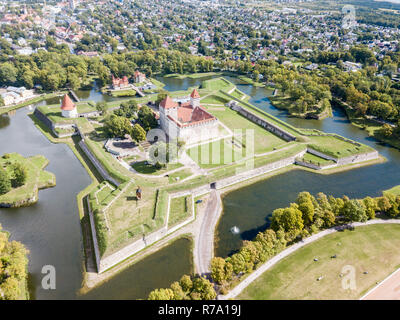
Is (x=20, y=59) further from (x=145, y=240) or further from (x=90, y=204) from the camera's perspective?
(x=145, y=240)

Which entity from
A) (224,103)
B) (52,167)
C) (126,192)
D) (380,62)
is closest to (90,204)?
(126,192)

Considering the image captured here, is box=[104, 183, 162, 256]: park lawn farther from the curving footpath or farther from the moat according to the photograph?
the curving footpath

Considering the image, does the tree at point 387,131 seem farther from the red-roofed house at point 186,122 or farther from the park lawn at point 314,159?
the red-roofed house at point 186,122

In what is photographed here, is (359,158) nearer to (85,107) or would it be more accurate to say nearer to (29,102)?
(85,107)

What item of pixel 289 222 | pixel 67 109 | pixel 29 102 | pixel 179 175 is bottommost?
pixel 289 222

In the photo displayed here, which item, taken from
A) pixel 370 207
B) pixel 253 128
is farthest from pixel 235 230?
pixel 253 128
